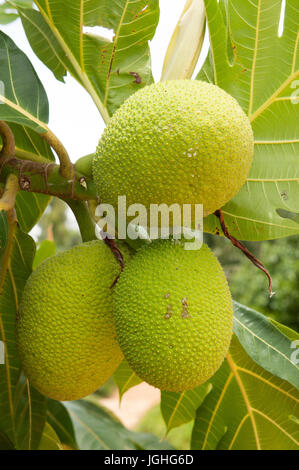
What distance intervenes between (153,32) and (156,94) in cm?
22

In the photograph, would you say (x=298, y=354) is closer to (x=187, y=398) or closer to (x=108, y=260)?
(x=187, y=398)

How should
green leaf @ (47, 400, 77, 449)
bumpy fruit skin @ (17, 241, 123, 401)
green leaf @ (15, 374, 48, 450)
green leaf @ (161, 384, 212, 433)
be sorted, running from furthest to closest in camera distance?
1. green leaf @ (47, 400, 77, 449)
2. green leaf @ (161, 384, 212, 433)
3. green leaf @ (15, 374, 48, 450)
4. bumpy fruit skin @ (17, 241, 123, 401)

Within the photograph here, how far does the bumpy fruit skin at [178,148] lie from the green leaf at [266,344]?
0.37 metres

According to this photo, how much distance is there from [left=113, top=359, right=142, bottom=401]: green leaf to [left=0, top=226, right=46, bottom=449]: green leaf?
16 centimetres

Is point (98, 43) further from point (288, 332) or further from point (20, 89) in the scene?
point (288, 332)

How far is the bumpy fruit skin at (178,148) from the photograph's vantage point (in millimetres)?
674

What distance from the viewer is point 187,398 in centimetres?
115

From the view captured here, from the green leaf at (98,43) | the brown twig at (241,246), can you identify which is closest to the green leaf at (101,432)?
the brown twig at (241,246)

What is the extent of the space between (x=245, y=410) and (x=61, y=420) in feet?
1.72

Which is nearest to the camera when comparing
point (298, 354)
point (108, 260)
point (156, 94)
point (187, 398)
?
point (156, 94)

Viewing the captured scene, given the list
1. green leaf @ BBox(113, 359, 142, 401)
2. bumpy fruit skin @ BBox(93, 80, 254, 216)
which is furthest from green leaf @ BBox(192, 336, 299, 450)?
bumpy fruit skin @ BBox(93, 80, 254, 216)

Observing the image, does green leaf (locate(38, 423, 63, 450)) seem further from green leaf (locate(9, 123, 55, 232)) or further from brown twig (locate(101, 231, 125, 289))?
brown twig (locate(101, 231, 125, 289))

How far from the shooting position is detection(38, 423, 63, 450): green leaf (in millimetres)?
1214
